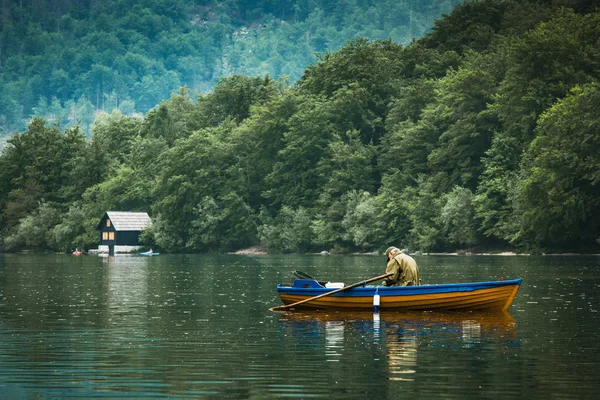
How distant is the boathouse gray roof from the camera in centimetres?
13925

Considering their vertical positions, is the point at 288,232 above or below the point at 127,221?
below

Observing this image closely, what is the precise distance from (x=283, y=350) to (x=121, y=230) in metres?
116

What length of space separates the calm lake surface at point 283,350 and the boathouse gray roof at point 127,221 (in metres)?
94.5

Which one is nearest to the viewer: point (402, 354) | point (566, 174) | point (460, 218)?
point (402, 354)

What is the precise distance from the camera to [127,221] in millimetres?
140250

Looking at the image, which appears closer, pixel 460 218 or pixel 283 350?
pixel 283 350

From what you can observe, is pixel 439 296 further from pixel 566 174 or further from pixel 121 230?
pixel 121 230

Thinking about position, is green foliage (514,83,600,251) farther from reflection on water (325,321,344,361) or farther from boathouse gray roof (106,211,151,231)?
boathouse gray roof (106,211,151,231)

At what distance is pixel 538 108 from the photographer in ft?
327

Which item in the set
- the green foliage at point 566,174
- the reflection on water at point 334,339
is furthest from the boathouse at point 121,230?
the reflection on water at point 334,339

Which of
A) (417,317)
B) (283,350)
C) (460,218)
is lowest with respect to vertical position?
(283,350)

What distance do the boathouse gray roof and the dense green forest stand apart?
2304 millimetres

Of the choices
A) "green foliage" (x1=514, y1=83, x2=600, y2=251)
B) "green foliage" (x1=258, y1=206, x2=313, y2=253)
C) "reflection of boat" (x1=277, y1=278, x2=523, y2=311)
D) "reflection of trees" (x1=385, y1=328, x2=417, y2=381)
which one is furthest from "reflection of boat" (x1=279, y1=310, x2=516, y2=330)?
"green foliage" (x1=258, y1=206, x2=313, y2=253)

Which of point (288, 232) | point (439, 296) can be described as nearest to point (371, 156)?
point (288, 232)
